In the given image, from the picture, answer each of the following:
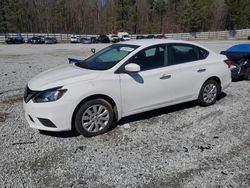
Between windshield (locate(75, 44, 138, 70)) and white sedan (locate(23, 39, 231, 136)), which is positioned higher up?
windshield (locate(75, 44, 138, 70))

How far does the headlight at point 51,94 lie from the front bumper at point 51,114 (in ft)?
0.22

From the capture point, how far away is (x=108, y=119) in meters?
4.34

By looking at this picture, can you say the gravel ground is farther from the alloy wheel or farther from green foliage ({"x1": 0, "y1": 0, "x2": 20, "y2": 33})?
green foliage ({"x1": 0, "y1": 0, "x2": 20, "y2": 33})

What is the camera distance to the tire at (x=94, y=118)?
13.4 feet

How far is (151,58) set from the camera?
15.5 ft

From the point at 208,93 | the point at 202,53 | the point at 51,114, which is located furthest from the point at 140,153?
the point at 202,53

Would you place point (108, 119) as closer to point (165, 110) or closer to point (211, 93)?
point (165, 110)

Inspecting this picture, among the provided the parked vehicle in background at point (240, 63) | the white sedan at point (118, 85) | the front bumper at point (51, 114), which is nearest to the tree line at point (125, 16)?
the parked vehicle in background at point (240, 63)

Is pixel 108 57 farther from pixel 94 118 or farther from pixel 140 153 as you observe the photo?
pixel 140 153

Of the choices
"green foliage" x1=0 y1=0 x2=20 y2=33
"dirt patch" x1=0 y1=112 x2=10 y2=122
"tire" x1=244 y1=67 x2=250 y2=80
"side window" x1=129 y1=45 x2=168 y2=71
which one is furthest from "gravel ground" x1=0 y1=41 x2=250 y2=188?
"green foliage" x1=0 y1=0 x2=20 y2=33

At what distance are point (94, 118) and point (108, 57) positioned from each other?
135 centimetres

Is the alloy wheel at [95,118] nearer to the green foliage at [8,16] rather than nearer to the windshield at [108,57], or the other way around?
the windshield at [108,57]

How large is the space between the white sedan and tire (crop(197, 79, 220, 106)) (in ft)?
0.07

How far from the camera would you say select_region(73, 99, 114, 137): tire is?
4084 millimetres
